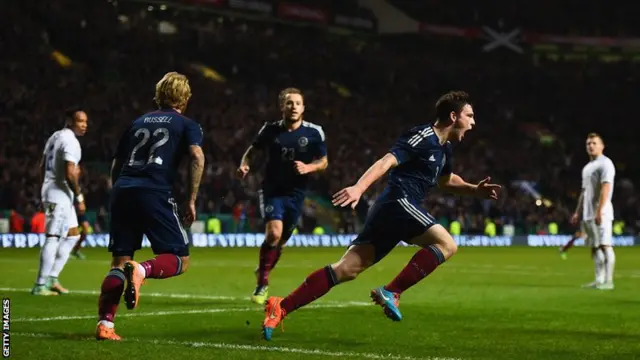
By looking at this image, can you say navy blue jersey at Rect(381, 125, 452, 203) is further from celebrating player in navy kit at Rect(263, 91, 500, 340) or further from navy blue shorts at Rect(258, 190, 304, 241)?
navy blue shorts at Rect(258, 190, 304, 241)

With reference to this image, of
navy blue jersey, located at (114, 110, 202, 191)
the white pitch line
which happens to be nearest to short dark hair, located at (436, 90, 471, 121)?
navy blue jersey, located at (114, 110, 202, 191)

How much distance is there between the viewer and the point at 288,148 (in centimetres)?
1288

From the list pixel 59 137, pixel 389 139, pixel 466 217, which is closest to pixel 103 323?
pixel 59 137

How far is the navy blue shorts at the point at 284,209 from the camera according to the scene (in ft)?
41.9

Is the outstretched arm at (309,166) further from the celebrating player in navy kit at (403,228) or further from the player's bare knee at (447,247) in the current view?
the player's bare knee at (447,247)

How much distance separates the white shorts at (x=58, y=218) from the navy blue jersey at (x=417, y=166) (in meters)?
5.40

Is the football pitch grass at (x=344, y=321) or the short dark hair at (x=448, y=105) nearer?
the football pitch grass at (x=344, y=321)

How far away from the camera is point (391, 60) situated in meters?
54.5

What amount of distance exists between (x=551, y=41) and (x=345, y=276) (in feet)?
194

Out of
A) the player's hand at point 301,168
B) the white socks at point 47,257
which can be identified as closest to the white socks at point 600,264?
the player's hand at point 301,168

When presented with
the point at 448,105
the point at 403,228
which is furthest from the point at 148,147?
the point at 448,105

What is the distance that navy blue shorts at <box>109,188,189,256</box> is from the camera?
8453 millimetres

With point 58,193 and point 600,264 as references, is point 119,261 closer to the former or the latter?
point 58,193

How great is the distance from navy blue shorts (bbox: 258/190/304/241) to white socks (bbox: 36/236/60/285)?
2398mm
